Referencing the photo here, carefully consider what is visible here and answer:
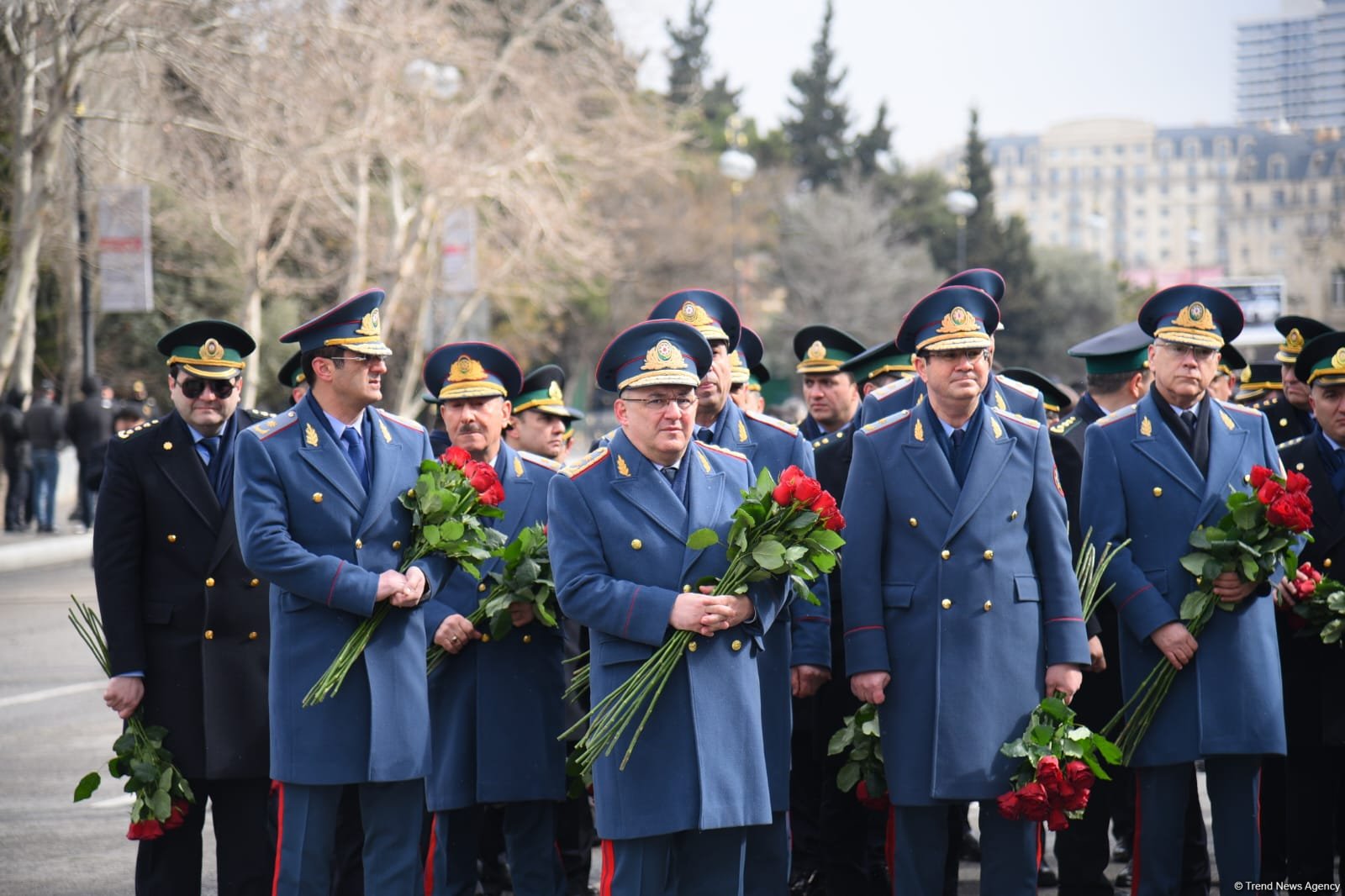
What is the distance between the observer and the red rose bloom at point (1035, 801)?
551 centimetres

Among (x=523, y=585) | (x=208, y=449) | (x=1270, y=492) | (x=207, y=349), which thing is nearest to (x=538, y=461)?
(x=523, y=585)

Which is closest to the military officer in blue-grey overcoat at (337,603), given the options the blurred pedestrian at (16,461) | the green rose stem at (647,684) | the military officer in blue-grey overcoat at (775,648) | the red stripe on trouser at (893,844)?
the green rose stem at (647,684)

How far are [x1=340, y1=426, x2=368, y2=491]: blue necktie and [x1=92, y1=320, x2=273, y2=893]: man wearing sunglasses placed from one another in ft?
2.19

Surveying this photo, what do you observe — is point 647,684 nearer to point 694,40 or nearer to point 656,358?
point 656,358

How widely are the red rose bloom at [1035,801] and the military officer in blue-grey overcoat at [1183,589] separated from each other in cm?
86

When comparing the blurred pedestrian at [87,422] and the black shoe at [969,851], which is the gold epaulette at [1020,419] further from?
the blurred pedestrian at [87,422]

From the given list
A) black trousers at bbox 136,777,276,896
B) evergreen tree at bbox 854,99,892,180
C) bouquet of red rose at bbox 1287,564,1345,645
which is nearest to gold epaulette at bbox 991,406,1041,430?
bouquet of red rose at bbox 1287,564,1345,645

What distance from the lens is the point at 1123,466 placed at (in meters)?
6.45

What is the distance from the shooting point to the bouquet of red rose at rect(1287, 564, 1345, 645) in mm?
6480

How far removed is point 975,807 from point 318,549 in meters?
4.96

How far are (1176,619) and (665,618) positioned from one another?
7.26 feet

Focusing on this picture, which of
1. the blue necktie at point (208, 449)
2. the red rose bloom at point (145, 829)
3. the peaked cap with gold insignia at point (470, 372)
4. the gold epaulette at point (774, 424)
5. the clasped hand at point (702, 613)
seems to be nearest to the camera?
the clasped hand at point (702, 613)

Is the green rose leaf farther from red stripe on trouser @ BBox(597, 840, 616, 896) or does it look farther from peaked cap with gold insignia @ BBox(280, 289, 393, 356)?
red stripe on trouser @ BBox(597, 840, 616, 896)

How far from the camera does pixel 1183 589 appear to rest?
630 centimetres
